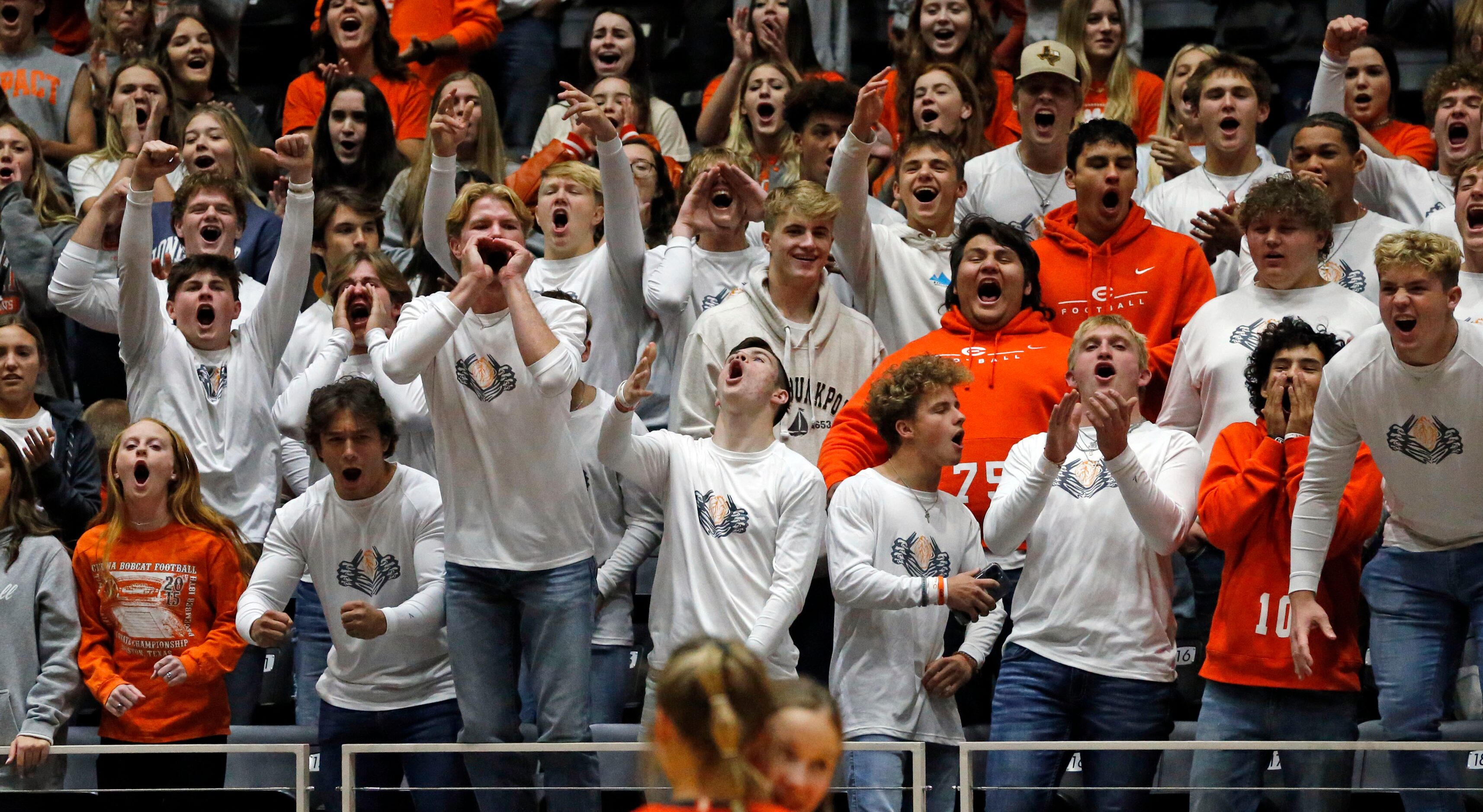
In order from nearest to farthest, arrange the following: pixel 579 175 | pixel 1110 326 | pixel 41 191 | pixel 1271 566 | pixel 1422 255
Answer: pixel 1422 255
pixel 1271 566
pixel 1110 326
pixel 579 175
pixel 41 191

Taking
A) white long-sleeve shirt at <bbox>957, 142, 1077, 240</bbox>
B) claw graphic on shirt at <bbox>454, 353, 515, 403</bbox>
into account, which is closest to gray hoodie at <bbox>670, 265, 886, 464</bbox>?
claw graphic on shirt at <bbox>454, 353, 515, 403</bbox>

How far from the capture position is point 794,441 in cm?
530

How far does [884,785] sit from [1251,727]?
0.97 metres

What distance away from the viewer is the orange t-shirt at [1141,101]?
7.19 meters

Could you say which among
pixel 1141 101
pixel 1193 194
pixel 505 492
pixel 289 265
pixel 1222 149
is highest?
pixel 1141 101

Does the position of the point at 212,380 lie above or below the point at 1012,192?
below

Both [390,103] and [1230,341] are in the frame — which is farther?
[390,103]

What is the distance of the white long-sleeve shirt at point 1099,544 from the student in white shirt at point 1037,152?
1.74m

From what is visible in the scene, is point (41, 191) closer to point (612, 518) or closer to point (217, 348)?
point (217, 348)

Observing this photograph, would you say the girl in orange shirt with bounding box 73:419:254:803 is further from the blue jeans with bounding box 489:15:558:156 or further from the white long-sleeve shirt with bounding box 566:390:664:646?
the blue jeans with bounding box 489:15:558:156

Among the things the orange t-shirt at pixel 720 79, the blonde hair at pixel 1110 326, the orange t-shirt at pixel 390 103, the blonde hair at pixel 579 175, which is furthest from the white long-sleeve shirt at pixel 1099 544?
the orange t-shirt at pixel 390 103

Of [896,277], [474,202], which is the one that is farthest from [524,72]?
[474,202]

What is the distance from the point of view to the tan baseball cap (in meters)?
6.23

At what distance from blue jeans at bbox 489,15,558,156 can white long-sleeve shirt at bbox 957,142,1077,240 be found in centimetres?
270
